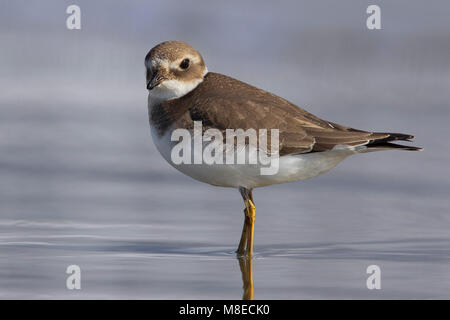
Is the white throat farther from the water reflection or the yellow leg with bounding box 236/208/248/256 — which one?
the water reflection

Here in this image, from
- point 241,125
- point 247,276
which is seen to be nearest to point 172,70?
point 241,125

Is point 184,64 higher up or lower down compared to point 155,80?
higher up

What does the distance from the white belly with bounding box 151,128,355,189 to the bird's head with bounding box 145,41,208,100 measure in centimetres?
39

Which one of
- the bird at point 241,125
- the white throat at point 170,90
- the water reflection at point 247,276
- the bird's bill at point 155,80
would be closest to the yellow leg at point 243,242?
the bird at point 241,125

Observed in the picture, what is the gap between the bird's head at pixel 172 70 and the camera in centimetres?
759

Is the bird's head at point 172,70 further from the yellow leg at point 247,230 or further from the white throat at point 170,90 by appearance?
the yellow leg at point 247,230

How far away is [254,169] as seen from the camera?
7.22 metres

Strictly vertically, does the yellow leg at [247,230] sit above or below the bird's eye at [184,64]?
below

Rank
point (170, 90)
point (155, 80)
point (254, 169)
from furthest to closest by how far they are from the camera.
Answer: point (170, 90), point (155, 80), point (254, 169)

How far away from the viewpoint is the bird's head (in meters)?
7.59

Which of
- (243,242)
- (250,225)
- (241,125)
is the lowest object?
(243,242)

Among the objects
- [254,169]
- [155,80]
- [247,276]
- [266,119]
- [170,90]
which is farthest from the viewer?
[170,90]

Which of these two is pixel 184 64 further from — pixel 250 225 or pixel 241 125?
pixel 250 225

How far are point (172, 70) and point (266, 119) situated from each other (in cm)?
87
